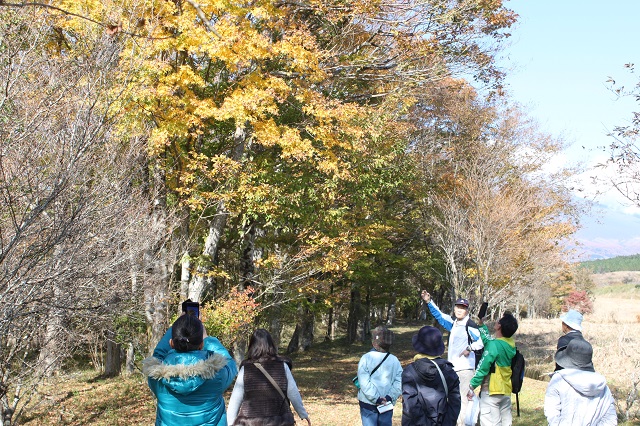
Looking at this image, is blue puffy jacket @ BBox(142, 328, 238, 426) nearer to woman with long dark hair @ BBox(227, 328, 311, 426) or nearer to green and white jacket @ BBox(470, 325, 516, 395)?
woman with long dark hair @ BBox(227, 328, 311, 426)

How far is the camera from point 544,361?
74.6 feet

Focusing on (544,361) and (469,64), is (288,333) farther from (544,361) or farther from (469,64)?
(469,64)

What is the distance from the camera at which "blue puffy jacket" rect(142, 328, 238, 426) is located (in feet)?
13.3

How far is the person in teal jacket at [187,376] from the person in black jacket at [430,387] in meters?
1.67

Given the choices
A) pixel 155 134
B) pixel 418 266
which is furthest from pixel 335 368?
pixel 155 134

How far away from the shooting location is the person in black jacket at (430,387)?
198 inches

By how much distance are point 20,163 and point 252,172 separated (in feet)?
24.0

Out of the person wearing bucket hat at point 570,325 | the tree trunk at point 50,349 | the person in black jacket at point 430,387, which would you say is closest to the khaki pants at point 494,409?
the person wearing bucket hat at point 570,325

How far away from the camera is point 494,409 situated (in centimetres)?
679

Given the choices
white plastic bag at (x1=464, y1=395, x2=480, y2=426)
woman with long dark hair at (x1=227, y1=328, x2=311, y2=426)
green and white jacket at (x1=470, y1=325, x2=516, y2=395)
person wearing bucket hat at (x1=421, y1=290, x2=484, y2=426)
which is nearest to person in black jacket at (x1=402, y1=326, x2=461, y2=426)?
woman with long dark hair at (x1=227, y1=328, x2=311, y2=426)

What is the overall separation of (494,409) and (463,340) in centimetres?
94

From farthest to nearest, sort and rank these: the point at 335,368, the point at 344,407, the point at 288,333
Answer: the point at 288,333, the point at 335,368, the point at 344,407

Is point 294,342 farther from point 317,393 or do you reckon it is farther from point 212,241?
point 212,241

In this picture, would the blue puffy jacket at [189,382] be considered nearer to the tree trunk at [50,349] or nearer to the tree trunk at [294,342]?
the tree trunk at [50,349]
